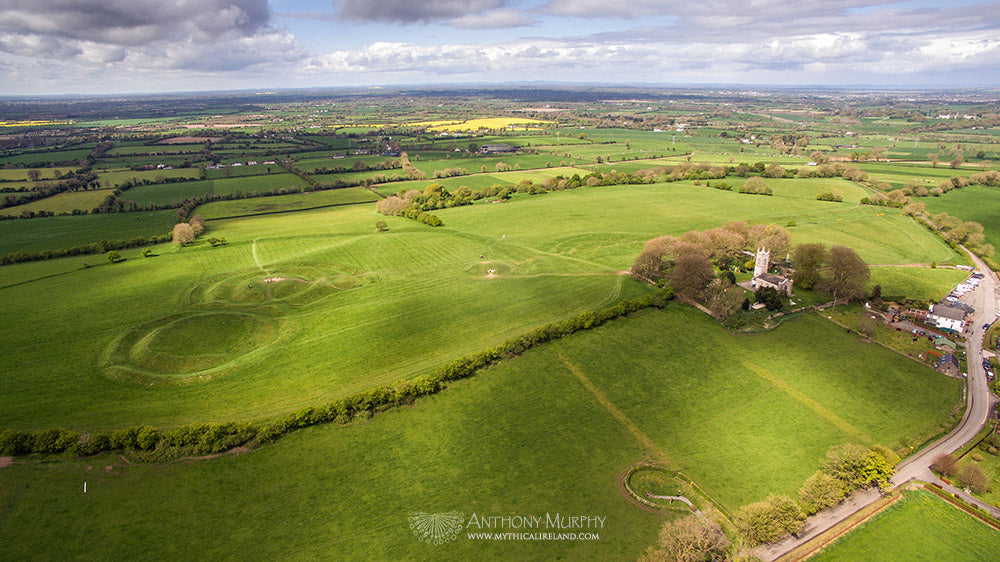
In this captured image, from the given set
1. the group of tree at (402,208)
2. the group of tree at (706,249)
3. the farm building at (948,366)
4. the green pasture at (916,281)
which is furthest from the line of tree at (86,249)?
the green pasture at (916,281)

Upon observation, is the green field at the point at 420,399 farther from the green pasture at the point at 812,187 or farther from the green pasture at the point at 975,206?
the green pasture at the point at 812,187

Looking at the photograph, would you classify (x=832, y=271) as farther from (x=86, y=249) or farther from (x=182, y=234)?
(x=86, y=249)

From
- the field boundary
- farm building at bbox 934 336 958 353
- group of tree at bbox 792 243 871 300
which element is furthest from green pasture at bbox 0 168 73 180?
farm building at bbox 934 336 958 353

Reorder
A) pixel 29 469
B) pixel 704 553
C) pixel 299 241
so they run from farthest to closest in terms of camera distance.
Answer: pixel 299 241 → pixel 29 469 → pixel 704 553

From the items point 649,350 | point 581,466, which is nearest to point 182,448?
point 581,466

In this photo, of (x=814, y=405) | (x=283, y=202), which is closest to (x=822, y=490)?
(x=814, y=405)

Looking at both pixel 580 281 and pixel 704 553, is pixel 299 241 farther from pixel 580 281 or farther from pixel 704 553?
pixel 704 553

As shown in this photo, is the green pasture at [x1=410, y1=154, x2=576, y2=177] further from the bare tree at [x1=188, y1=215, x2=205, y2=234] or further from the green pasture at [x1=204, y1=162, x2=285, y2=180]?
the bare tree at [x1=188, y1=215, x2=205, y2=234]
